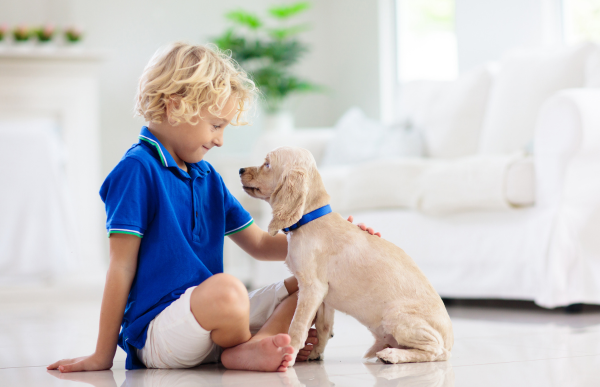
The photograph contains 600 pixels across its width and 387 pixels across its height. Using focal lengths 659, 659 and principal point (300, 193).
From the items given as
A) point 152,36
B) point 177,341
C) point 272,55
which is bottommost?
point 177,341

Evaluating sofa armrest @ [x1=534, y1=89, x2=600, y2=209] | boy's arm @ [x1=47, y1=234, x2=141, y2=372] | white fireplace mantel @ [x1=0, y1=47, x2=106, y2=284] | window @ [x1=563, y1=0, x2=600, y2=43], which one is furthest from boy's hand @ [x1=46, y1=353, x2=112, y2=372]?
white fireplace mantel @ [x1=0, y1=47, x2=106, y2=284]

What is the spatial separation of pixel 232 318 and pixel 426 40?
12.7 ft

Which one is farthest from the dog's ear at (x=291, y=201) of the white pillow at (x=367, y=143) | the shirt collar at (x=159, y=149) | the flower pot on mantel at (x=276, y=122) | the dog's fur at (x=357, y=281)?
the flower pot on mantel at (x=276, y=122)

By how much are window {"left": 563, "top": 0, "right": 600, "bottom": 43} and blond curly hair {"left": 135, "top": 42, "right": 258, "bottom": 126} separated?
269 cm

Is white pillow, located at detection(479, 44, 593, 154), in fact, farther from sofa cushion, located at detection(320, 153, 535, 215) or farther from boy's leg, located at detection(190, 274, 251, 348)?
boy's leg, located at detection(190, 274, 251, 348)

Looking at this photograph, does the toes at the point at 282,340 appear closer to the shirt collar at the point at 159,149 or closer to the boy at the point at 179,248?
the boy at the point at 179,248

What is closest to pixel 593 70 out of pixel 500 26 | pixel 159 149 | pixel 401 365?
pixel 500 26

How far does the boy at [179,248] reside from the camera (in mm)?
1328

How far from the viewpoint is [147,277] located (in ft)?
4.49

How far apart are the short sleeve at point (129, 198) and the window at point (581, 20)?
2941mm

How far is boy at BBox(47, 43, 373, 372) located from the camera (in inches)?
52.3

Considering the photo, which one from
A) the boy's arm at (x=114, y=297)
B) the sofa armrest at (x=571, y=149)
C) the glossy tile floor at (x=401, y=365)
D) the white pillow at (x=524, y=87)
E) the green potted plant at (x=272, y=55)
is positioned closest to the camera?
the glossy tile floor at (x=401, y=365)

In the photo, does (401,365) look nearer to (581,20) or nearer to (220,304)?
(220,304)

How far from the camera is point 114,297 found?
52.5 inches
